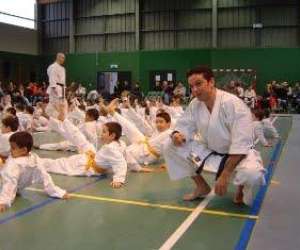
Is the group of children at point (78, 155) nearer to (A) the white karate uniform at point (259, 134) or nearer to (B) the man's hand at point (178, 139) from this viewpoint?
(B) the man's hand at point (178, 139)

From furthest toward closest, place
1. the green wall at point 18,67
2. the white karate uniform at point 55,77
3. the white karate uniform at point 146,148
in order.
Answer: the green wall at point 18,67 < the white karate uniform at point 55,77 < the white karate uniform at point 146,148

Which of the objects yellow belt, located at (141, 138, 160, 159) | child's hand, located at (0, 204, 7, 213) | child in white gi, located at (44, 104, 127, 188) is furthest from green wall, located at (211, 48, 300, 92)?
child's hand, located at (0, 204, 7, 213)

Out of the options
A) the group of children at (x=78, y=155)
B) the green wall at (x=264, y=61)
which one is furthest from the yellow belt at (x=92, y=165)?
the green wall at (x=264, y=61)

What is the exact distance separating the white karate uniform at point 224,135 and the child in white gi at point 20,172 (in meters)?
1.18

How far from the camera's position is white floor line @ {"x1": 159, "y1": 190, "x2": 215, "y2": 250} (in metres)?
3.07

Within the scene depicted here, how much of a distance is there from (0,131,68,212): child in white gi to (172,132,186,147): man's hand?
3.88ft

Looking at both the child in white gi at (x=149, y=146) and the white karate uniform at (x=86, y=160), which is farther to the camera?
the child in white gi at (x=149, y=146)

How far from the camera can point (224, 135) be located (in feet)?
12.6

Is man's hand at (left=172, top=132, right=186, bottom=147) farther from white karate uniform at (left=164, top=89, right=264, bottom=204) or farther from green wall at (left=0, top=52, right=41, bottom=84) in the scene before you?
green wall at (left=0, top=52, right=41, bottom=84)

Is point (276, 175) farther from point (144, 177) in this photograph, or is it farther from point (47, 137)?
point (47, 137)

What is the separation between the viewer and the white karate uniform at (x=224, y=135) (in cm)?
370

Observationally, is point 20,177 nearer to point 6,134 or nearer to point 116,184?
point 116,184

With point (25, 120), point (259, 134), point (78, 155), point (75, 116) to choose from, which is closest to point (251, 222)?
point (78, 155)

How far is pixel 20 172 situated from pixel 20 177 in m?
0.09
